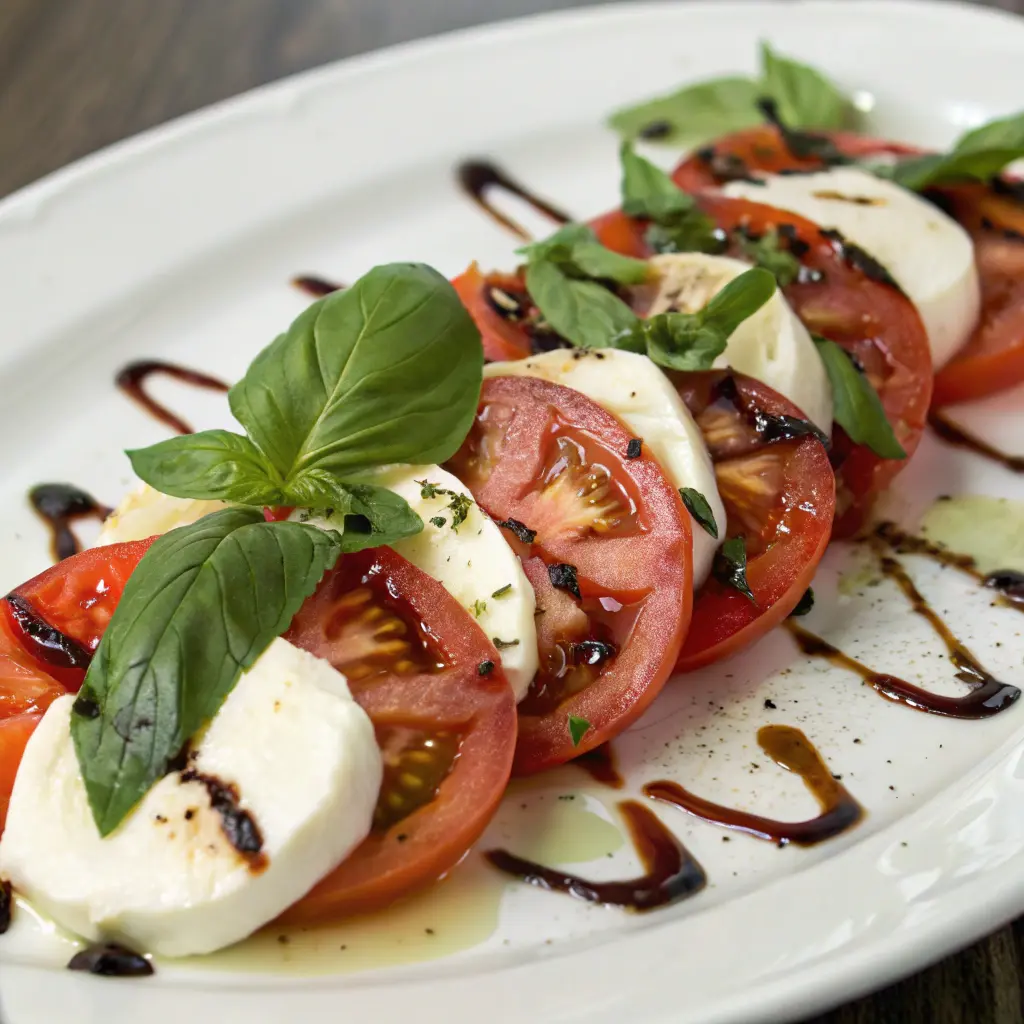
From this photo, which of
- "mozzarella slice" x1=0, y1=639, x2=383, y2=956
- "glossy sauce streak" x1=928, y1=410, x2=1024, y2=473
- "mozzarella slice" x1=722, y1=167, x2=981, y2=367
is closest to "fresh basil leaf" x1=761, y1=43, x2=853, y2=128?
"mozzarella slice" x1=722, y1=167, x2=981, y2=367

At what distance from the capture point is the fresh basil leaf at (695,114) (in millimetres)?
4211

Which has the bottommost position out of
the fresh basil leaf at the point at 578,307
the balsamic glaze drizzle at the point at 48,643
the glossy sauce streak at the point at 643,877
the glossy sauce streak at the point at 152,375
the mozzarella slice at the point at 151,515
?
the glossy sauce streak at the point at 643,877

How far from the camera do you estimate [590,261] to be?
2973 mm

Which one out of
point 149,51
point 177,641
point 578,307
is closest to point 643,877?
point 177,641

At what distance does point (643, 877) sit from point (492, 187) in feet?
8.82

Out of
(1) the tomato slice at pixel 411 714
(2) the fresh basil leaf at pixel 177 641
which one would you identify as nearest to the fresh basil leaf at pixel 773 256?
(1) the tomato slice at pixel 411 714

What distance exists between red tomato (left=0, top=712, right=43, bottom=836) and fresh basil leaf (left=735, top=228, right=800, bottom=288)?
79.0 inches

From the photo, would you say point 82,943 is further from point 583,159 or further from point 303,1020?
point 583,159

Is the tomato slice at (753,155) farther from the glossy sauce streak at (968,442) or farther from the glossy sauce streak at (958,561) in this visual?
the glossy sauce streak at (958,561)

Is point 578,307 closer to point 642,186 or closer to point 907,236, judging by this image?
point 642,186

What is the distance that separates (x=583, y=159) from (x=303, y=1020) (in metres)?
3.17

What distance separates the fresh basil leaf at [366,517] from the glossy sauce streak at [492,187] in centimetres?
193

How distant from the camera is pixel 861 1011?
2059mm

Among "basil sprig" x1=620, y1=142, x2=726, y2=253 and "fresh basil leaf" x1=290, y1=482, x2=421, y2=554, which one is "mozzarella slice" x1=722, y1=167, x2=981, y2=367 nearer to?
"basil sprig" x1=620, y1=142, x2=726, y2=253
